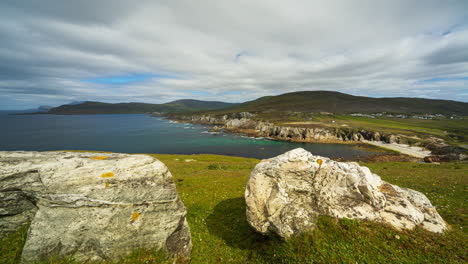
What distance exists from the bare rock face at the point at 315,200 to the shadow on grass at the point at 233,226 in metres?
1.75

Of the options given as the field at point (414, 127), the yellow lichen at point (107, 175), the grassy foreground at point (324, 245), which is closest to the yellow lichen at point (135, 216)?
the grassy foreground at point (324, 245)

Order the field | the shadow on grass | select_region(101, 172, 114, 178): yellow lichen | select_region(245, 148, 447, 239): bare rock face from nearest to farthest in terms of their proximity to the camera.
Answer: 1. select_region(101, 172, 114, 178): yellow lichen
2. select_region(245, 148, 447, 239): bare rock face
3. the shadow on grass
4. the field

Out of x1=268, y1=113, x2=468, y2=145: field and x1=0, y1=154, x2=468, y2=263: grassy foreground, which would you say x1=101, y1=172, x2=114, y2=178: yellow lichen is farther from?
x1=268, y1=113, x2=468, y2=145: field

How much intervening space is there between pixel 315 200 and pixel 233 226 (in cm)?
665

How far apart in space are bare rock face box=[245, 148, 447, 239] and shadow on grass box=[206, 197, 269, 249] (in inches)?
68.8

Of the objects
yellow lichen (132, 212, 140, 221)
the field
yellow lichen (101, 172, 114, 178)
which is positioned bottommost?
Result: the field

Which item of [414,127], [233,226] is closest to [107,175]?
[233,226]

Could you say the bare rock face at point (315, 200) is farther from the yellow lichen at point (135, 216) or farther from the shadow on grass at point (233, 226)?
the yellow lichen at point (135, 216)

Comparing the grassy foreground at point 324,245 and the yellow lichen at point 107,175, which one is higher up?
the yellow lichen at point 107,175

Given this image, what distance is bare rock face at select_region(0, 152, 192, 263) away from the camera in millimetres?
8781

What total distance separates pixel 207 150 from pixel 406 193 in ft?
284

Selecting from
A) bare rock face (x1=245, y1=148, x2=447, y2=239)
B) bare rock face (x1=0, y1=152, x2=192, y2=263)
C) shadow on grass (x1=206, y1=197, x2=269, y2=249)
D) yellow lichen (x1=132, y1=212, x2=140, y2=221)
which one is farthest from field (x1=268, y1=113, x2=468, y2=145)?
yellow lichen (x1=132, y1=212, x2=140, y2=221)

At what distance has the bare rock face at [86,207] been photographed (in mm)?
8781

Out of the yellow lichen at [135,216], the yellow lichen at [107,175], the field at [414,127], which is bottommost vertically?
the field at [414,127]
